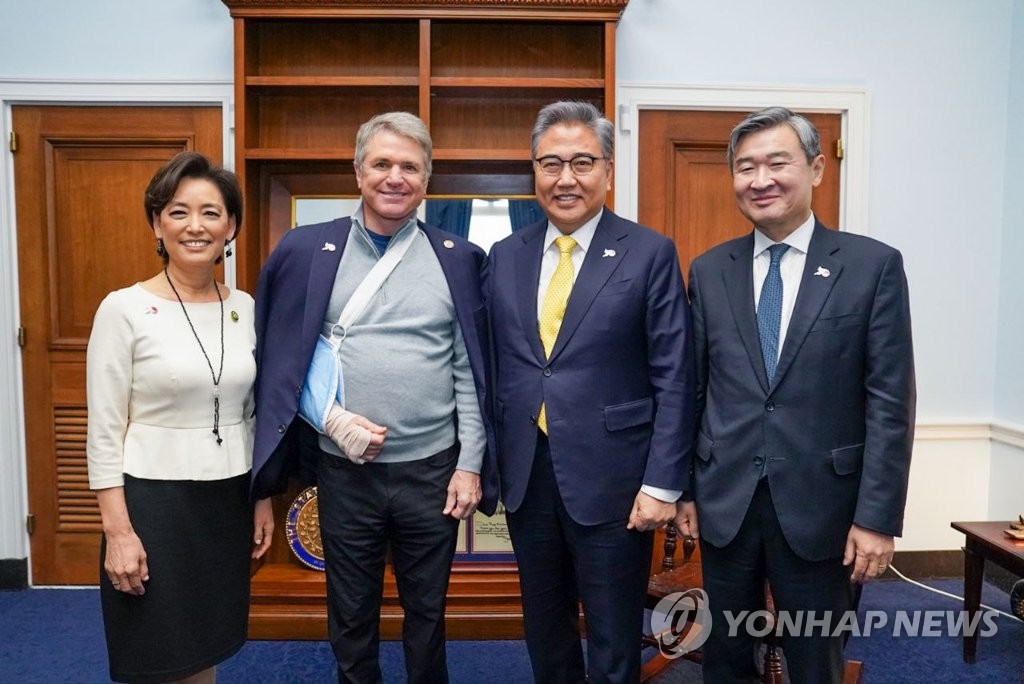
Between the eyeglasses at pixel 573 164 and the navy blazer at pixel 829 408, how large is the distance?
529mm

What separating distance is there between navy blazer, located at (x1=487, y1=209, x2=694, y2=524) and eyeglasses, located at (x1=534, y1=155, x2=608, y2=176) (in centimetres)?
22

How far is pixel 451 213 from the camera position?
303cm

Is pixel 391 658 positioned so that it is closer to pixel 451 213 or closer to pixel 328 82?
pixel 451 213

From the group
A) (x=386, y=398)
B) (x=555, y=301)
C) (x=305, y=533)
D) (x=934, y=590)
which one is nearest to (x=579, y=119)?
(x=555, y=301)

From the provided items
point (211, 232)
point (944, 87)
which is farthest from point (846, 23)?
point (211, 232)

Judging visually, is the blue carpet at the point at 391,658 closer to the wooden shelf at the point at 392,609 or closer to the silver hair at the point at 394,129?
the wooden shelf at the point at 392,609

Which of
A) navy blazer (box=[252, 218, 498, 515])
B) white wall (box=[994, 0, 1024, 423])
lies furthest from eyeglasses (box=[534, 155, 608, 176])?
white wall (box=[994, 0, 1024, 423])

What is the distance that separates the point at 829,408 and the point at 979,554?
1554mm

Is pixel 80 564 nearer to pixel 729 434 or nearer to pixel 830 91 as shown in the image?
pixel 729 434

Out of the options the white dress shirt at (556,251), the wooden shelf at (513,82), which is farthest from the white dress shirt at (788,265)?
the wooden shelf at (513,82)

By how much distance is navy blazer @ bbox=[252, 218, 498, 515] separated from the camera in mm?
1665

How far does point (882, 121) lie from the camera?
3.08 m

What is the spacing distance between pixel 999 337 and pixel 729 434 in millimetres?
2434

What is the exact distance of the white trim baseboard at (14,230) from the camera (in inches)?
117
